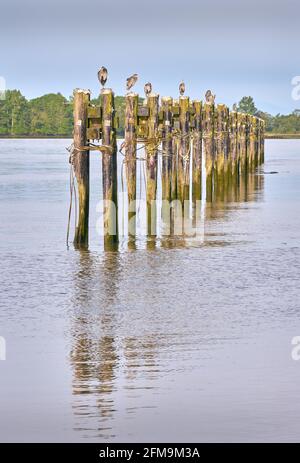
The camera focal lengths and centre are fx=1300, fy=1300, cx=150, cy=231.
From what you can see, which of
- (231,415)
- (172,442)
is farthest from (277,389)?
(172,442)

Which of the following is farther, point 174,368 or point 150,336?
point 150,336

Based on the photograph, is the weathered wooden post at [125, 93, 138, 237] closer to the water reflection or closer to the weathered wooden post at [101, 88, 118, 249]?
the water reflection

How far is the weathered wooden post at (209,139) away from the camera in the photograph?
3142 centimetres

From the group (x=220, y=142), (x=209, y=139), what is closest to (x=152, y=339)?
(x=209, y=139)

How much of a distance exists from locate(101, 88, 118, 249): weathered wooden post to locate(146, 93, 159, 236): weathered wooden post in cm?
283

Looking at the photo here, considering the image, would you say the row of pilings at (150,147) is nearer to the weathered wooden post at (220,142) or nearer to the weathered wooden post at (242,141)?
the weathered wooden post at (220,142)

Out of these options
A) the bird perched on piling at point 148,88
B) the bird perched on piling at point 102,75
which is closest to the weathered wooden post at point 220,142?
the bird perched on piling at point 148,88

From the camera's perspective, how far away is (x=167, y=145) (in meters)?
24.4

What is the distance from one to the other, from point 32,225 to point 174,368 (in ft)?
54.3

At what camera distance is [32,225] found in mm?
26844

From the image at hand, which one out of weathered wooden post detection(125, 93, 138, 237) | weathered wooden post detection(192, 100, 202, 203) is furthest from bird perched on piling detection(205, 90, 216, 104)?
weathered wooden post detection(125, 93, 138, 237)

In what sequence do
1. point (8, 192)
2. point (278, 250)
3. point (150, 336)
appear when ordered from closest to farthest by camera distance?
1. point (150, 336)
2. point (278, 250)
3. point (8, 192)

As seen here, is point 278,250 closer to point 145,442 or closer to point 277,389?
point 277,389

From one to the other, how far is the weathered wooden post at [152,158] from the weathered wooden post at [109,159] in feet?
9.27
